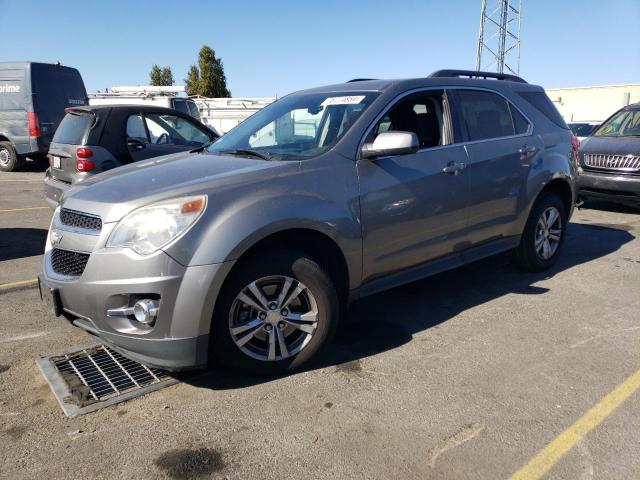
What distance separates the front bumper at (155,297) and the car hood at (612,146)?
7.45m

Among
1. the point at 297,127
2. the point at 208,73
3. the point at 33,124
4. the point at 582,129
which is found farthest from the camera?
the point at 208,73

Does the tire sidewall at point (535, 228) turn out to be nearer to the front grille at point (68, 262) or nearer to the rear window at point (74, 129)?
the front grille at point (68, 262)

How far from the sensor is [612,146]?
27.6ft

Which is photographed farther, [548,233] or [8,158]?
[8,158]

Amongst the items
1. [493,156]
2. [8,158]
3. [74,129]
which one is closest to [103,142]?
[74,129]

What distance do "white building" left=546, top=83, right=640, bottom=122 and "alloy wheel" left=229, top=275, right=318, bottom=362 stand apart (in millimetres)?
39526

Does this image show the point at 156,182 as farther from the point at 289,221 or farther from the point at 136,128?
the point at 136,128

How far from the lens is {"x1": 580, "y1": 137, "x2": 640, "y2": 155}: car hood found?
26.7 feet

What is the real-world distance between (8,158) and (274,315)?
550 inches

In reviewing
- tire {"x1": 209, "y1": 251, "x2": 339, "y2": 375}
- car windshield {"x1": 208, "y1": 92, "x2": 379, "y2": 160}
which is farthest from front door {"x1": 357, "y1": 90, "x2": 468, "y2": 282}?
tire {"x1": 209, "y1": 251, "x2": 339, "y2": 375}

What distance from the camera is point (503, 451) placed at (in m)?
2.58

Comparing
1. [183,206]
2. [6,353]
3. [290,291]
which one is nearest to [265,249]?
[290,291]

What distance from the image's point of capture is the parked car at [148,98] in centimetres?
1508

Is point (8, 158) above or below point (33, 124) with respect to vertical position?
below
